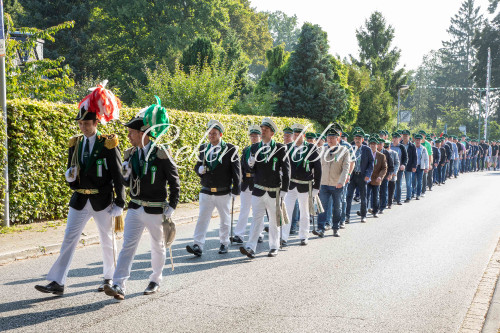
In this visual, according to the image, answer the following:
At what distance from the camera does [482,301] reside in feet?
21.5

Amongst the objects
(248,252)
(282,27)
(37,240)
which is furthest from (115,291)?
(282,27)

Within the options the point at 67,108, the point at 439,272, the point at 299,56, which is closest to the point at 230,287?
the point at 439,272

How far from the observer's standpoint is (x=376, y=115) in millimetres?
40812

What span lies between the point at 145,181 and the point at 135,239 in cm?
70

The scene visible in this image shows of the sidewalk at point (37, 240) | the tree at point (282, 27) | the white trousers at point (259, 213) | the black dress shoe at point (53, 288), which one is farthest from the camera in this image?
the tree at point (282, 27)

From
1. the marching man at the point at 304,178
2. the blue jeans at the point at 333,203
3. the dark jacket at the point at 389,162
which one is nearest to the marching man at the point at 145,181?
the marching man at the point at 304,178

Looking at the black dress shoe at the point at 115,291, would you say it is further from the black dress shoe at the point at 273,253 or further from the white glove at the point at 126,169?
the black dress shoe at the point at 273,253

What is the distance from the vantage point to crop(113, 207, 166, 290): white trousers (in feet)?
20.4

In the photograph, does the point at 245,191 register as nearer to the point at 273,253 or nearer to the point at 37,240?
the point at 273,253

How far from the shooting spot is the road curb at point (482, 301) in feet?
18.5

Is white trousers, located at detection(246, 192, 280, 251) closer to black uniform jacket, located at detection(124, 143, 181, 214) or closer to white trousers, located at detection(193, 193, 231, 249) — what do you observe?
white trousers, located at detection(193, 193, 231, 249)

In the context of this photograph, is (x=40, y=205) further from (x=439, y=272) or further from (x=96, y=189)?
(x=439, y=272)

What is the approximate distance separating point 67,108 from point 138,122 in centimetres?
585

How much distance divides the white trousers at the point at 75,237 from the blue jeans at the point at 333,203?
5.68 m
